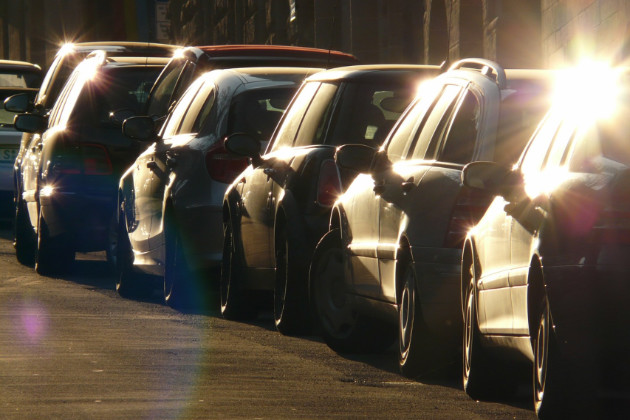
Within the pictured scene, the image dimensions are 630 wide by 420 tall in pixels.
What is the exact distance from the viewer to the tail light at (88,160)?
15.8m

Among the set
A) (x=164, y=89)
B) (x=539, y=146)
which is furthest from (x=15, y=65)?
(x=539, y=146)

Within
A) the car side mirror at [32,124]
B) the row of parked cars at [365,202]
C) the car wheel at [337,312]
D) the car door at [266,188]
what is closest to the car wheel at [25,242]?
the row of parked cars at [365,202]

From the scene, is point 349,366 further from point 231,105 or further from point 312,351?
point 231,105

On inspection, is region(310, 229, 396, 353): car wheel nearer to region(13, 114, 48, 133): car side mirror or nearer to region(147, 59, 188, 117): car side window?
region(147, 59, 188, 117): car side window

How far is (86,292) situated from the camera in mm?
14625

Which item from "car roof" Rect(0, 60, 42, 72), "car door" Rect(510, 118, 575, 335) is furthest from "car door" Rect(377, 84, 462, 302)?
"car roof" Rect(0, 60, 42, 72)

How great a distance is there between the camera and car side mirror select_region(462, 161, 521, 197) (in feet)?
25.9

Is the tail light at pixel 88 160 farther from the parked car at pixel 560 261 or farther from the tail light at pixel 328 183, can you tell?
the parked car at pixel 560 261

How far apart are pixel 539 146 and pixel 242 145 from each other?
14.0 feet

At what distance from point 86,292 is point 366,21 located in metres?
16.9

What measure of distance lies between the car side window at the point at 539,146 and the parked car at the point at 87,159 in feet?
24.6

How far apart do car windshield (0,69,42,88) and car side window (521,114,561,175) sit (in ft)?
56.1

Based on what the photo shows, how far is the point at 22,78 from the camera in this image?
86.4 feet

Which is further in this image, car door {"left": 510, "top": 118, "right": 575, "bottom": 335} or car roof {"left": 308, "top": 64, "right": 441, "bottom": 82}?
car roof {"left": 308, "top": 64, "right": 441, "bottom": 82}
